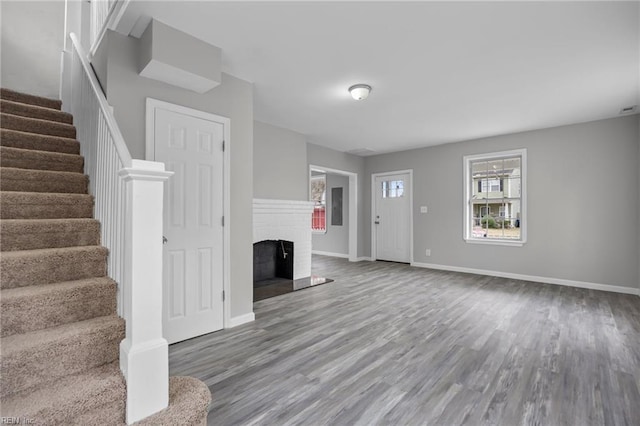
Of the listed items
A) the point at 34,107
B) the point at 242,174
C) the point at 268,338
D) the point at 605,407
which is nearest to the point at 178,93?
the point at 242,174

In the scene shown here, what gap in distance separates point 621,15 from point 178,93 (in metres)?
3.49

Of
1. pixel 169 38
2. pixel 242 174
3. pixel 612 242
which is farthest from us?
pixel 612 242

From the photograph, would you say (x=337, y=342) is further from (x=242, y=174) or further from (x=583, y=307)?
(x=583, y=307)

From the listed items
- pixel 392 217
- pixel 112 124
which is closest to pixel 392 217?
pixel 392 217

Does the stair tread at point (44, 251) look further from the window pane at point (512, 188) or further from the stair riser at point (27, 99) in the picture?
the window pane at point (512, 188)

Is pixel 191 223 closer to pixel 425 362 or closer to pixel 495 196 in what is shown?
pixel 425 362

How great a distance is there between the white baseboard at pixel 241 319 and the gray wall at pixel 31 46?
3696 mm

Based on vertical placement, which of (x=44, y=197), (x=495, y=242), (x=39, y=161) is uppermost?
(x=39, y=161)

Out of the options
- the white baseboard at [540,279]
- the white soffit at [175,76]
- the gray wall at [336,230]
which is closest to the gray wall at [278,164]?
the white soffit at [175,76]

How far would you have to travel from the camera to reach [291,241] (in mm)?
5125

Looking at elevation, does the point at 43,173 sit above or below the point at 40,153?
below

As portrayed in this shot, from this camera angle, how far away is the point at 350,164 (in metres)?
6.95

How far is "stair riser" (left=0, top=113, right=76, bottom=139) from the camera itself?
2549mm

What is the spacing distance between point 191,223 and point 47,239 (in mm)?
1011
